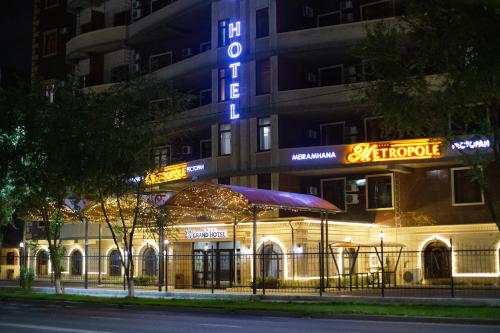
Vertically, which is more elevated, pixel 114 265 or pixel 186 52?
pixel 186 52

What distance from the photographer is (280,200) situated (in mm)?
32781

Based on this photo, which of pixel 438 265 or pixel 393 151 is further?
pixel 393 151

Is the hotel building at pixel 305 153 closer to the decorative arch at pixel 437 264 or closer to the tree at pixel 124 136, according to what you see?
the decorative arch at pixel 437 264

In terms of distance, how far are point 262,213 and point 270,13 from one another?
11.9 meters

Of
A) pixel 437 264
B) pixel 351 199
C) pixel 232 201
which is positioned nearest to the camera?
pixel 232 201

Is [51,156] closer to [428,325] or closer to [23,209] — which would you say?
[23,209]

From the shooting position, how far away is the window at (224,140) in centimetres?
4253

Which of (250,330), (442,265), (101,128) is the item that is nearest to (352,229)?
(442,265)

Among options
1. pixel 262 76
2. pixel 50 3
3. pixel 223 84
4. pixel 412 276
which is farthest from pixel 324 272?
pixel 50 3

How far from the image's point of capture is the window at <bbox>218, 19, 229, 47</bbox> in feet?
141

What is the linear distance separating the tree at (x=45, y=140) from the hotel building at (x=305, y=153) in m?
7.24

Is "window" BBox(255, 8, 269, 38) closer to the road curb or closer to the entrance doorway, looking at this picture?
the entrance doorway

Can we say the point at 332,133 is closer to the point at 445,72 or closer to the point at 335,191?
the point at 335,191

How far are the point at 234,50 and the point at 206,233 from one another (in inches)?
436
